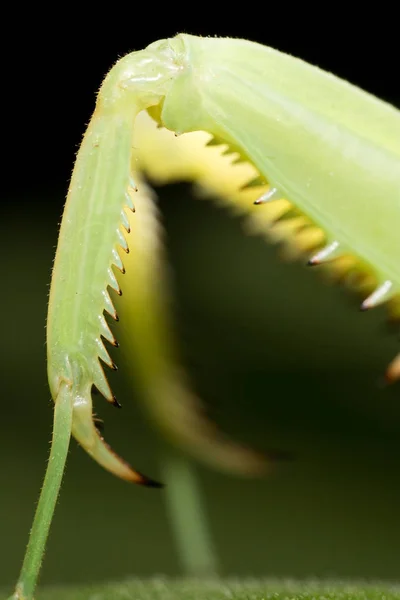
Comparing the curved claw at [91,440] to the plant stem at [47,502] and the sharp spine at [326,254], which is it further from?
the sharp spine at [326,254]

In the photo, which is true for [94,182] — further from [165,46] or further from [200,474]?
[200,474]

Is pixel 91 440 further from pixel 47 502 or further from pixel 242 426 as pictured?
pixel 242 426

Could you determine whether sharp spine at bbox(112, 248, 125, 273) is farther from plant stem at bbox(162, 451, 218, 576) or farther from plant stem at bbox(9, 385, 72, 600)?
plant stem at bbox(162, 451, 218, 576)

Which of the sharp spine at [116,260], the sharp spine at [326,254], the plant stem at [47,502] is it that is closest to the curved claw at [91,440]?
the plant stem at [47,502]

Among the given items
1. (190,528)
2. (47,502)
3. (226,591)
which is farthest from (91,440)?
(190,528)

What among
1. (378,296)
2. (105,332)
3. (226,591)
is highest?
(105,332)
